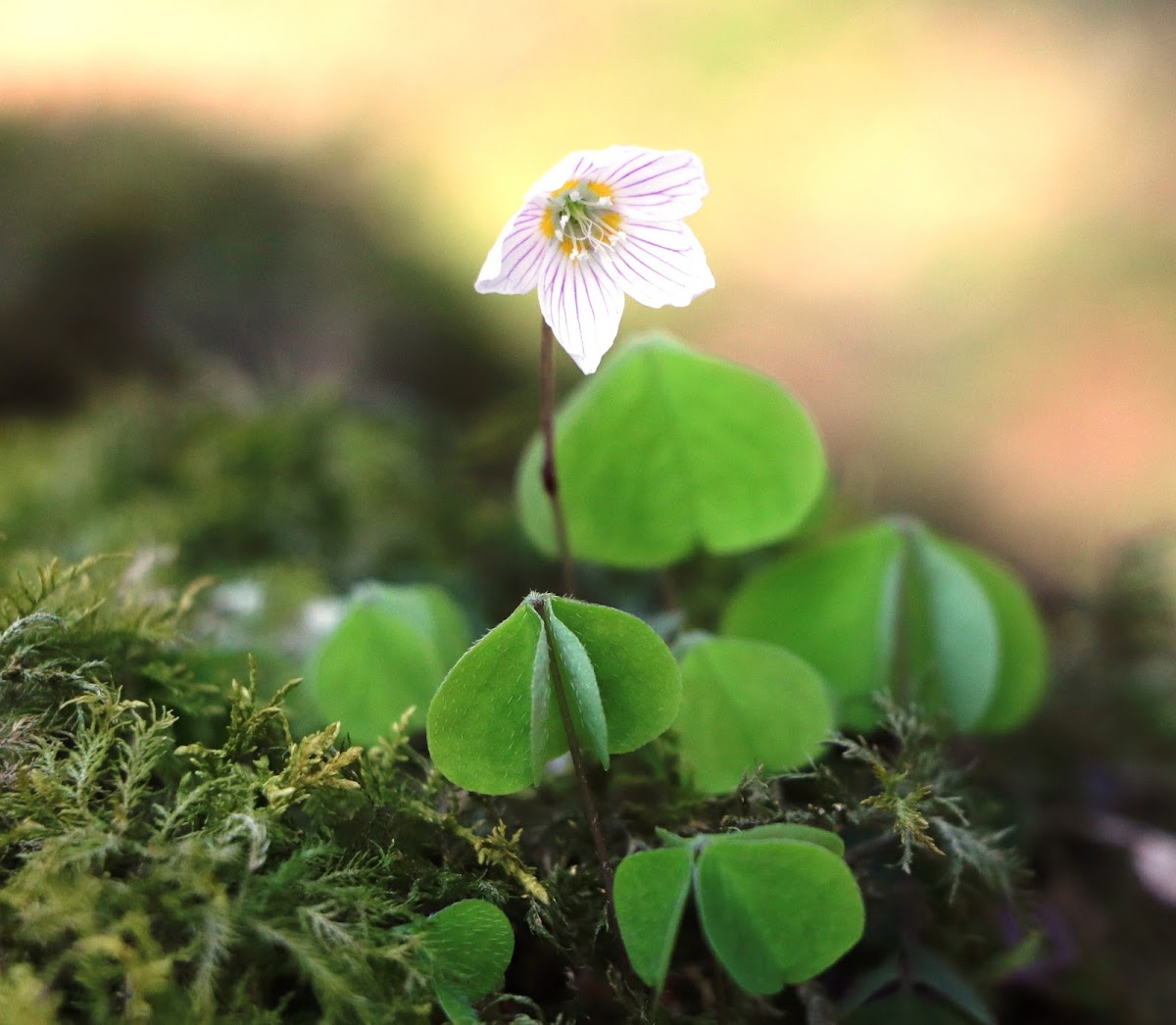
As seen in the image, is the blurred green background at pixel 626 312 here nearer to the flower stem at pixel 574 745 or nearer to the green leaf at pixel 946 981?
the green leaf at pixel 946 981

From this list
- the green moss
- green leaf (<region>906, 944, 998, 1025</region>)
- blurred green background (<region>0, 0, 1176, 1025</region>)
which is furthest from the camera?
blurred green background (<region>0, 0, 1176, 1025</region>)

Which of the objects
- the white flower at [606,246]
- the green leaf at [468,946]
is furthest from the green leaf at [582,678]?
the white flower at [606,246]

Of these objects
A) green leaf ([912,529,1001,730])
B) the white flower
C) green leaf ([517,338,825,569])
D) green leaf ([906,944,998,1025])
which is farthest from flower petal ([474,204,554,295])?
green leaf ([906,944,998,1025])

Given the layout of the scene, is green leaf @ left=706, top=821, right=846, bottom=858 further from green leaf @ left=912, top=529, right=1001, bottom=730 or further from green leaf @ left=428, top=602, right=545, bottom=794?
green leaf @ left=912, top=529, right=1001, bottom=730

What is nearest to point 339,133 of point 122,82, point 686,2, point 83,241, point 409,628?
point 122,82

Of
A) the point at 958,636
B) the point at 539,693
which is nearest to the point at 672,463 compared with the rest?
the point at 958,636

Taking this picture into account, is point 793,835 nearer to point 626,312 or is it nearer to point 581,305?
point 581,305

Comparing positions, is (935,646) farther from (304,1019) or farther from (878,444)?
(878,444)
